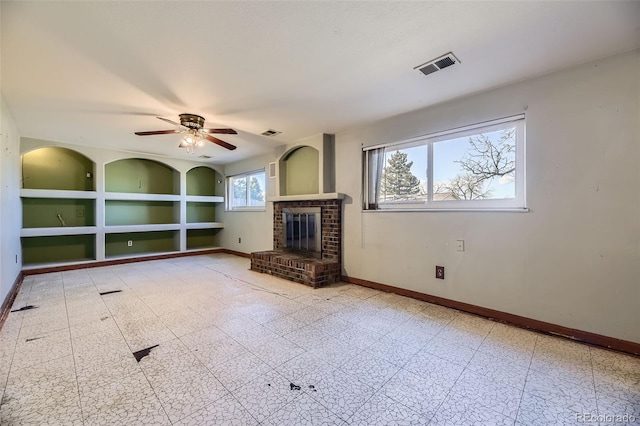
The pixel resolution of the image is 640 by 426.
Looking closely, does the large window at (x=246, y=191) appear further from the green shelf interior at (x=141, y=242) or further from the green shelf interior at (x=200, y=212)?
the green shelf interior at (x=141, y=242)

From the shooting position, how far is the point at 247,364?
191 cm

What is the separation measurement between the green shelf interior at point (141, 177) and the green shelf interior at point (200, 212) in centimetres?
63

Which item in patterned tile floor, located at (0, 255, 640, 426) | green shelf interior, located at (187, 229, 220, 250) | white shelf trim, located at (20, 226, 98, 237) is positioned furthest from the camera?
green shelf interior, located at (187, 229, 220, 250)

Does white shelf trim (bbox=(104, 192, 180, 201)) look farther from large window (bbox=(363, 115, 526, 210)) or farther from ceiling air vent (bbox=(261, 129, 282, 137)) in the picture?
large window (bbox=(363, 115, 526, 210))

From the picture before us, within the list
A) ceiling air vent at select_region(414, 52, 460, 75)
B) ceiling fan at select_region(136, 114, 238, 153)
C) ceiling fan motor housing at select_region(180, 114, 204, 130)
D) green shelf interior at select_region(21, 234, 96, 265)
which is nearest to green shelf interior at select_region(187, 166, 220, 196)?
green shelf interior at select_region(21, 234, 96, 265)

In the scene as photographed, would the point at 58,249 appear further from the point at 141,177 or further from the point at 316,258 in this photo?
the point at 316,258

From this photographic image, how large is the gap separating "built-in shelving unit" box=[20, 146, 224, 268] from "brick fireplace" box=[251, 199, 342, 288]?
9.92ft

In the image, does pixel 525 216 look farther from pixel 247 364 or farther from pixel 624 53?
pixel 247 364

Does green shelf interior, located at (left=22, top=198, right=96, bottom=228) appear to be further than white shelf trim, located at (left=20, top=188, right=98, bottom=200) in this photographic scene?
Yes

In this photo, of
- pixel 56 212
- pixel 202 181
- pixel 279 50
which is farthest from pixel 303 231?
pixel 56 212

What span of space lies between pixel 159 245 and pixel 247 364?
5763 mm

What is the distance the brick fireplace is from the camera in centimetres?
391

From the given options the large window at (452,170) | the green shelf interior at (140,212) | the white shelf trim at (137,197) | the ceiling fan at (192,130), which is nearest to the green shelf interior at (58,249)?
the green shelf interior at (140,212)

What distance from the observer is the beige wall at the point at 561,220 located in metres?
2.12
